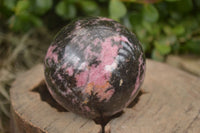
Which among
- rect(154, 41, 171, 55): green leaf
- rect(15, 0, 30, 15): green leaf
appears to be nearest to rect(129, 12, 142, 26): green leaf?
rect(154, 41, 171, 55): green leaf

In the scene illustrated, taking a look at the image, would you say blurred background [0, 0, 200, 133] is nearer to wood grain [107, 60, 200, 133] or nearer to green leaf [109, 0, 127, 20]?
green leaf [109, 0, 127, 20]

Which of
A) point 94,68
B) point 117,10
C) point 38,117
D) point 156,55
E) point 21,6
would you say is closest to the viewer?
point 94,68

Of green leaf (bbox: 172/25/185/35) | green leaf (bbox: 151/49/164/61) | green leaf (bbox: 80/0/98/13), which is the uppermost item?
green leaf (bbox: 80/0/98/13)

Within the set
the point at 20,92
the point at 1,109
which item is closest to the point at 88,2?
the point at 20,92

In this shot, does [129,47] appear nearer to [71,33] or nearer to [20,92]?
[71,33]

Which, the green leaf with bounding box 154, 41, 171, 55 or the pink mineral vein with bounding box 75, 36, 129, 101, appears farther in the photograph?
the green leaf with bounding box 154, 41, 171, 55

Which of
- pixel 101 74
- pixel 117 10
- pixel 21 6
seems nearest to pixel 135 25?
pixel 117 10

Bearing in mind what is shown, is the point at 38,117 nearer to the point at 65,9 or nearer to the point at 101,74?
the point at 101,74
